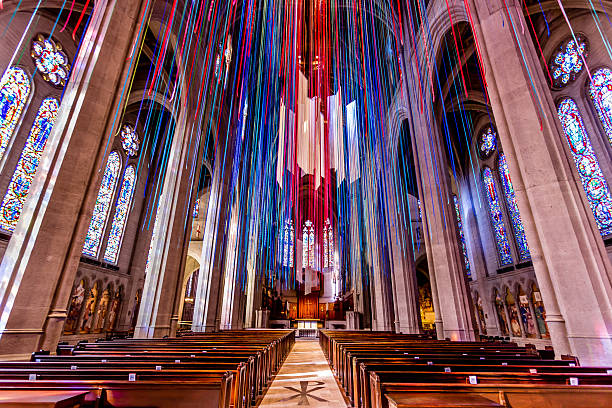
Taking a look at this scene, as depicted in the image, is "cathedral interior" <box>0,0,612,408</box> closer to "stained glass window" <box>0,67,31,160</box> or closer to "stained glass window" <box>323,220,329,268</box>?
"stained glass window" <box>0,67,31,160</box>

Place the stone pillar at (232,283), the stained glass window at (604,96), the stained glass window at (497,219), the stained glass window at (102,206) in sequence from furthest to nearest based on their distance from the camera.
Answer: the stained glass window at (497,219), the stone pillar at (232,283), the stained glass window at (102,206), the stained glass window at (604,96)

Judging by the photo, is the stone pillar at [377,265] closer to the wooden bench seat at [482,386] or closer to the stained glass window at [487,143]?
the stained glass window at [487,143]

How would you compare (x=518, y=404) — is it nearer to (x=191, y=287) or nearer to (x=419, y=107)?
(x=419, y=107)

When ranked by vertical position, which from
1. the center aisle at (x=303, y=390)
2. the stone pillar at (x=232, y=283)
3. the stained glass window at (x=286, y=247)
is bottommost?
the center aisle at (x=303, y=390)

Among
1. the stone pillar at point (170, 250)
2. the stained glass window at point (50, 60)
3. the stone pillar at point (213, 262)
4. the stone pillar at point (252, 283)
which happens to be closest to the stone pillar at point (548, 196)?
the stone pillar at point (170, 250)

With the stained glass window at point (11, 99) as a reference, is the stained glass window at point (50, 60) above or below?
above

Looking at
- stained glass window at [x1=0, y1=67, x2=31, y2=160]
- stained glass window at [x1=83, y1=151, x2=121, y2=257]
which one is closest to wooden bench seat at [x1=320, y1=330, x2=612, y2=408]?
stained glass window at [x1=0, y1=67, x2=31, y2=160]

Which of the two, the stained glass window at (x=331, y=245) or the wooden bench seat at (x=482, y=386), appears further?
Answer: the stained glass window at (x=331, y=245)

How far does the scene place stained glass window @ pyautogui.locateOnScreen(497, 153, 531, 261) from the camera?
47.0 feet

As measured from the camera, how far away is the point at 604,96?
31.6ft

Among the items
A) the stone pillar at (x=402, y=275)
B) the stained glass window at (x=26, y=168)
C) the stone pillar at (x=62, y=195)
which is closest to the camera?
the stone pillar at (x=62, y=195)

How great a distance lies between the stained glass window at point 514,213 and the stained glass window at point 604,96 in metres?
4.36

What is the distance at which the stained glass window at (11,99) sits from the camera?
29.4 feet

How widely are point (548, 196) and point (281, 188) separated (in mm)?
24082
